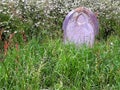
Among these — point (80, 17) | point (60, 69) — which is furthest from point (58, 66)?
point (80, 17)

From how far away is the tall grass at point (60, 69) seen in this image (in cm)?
399

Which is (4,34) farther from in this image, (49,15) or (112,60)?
(112,60)

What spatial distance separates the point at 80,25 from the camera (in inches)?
231

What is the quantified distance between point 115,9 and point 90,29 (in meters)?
1.99

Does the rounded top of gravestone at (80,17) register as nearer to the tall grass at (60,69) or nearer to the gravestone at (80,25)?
the gravestone at (80,25)

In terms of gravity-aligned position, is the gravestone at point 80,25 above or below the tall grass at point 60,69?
above

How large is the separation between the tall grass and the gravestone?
2.69 ft

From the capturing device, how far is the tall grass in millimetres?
3988

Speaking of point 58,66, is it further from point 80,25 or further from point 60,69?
point 80,25

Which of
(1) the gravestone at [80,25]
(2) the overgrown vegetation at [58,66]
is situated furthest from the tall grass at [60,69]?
(1) the gravestone at [80,25]

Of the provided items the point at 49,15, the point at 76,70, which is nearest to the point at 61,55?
the point at 76,70

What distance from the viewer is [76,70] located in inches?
170

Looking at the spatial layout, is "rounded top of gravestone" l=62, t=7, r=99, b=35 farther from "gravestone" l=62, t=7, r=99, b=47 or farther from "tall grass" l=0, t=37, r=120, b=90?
"tall grass" l=0, t=37, r=120, b=90

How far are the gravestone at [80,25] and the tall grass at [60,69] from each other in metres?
0.82
